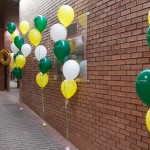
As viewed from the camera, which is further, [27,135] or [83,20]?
[27,135]

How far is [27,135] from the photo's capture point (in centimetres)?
457

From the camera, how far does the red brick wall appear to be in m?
2.54

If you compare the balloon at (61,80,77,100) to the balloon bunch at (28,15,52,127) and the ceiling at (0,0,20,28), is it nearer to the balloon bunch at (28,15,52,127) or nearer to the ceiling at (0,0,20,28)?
the balloon bunch at (28,15,52,127)

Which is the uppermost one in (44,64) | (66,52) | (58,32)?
(58,32)

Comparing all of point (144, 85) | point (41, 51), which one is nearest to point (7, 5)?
point (41, 51)

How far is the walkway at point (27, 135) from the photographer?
3.99 meters

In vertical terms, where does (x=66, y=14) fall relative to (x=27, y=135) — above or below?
above

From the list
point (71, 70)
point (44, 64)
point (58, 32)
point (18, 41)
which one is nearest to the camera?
point (71, 70)

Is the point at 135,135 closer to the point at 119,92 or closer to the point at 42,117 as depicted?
the point at 119,92

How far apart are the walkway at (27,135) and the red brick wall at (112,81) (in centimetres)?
35

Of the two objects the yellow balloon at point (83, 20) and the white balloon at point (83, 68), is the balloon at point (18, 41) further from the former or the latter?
the white balloon at point (83, 68)

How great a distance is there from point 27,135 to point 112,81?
227 cm

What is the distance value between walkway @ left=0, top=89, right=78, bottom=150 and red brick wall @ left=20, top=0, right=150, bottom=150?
0.35m

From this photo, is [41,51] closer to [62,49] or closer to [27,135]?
[62,49]
